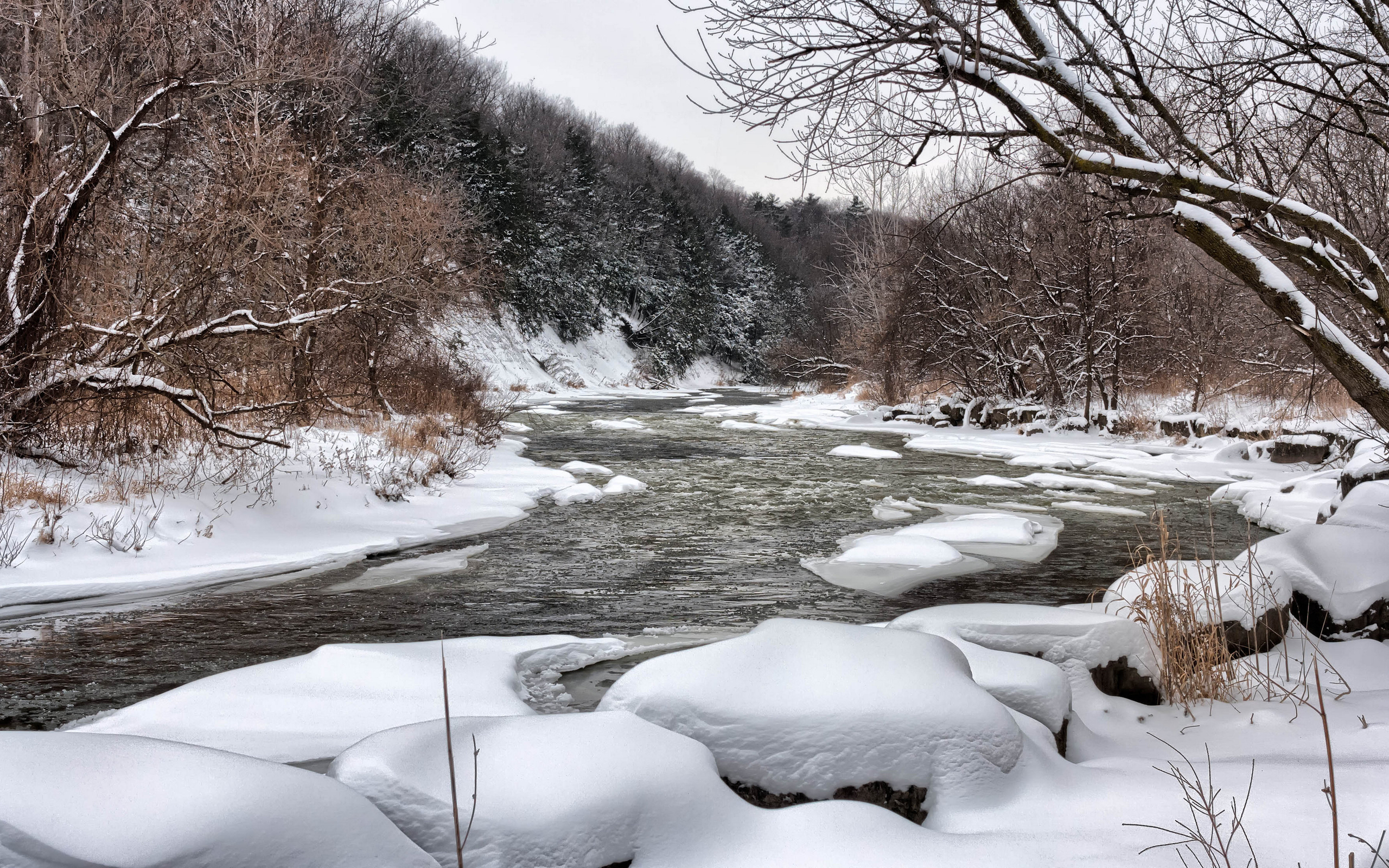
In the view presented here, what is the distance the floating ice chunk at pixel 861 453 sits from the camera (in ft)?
48.5

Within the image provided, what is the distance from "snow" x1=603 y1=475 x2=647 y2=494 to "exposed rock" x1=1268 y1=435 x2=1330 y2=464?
9.69 m

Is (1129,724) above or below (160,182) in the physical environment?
below

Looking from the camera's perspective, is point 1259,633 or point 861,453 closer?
point 1259,633

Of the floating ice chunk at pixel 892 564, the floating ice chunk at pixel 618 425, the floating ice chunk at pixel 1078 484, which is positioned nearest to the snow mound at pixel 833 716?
the floating ice chunk at pixel 892 564

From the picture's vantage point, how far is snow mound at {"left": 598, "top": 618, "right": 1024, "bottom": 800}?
299cm

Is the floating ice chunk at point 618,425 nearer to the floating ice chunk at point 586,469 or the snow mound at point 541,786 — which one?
the floating ice chunk at point 586,469

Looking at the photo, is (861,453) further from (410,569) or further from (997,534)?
(410,569)

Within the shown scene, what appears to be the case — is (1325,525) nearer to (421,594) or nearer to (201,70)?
(421,594)

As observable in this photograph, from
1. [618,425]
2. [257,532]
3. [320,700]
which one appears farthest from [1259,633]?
[618,425]

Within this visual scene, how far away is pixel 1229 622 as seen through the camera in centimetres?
453

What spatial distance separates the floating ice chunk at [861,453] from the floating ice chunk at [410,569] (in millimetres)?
8312

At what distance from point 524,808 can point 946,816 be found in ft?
4.61

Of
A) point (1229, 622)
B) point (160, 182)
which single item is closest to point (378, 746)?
point (1229, 622)

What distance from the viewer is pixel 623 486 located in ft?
36.0
